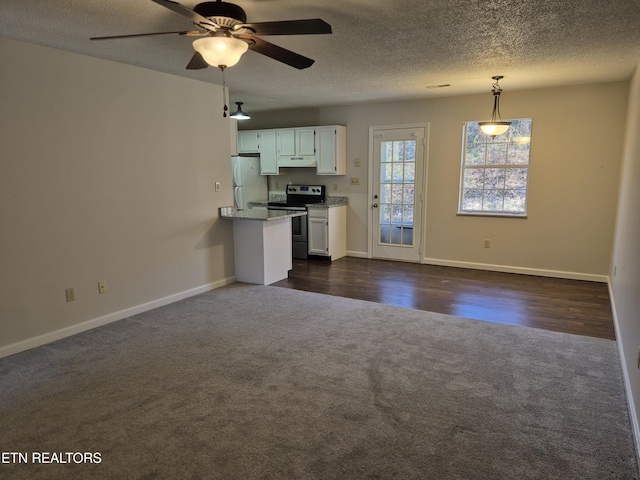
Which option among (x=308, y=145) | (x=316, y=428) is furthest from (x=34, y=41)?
(x=308, y=145)

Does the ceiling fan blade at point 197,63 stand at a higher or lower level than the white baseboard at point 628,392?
higher

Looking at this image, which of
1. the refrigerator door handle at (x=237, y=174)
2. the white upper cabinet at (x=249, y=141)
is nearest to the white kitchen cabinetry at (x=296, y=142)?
the white upper cabinet at (x=249, y=141)

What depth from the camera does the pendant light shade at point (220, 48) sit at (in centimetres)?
228

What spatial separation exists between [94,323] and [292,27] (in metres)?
3.07

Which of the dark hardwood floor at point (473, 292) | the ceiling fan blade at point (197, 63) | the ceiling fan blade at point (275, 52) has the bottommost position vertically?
the dark hardwood floor at point (473, 292)

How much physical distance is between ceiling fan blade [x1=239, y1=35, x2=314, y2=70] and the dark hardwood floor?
2624 millimetres

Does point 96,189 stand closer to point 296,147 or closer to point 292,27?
point 292,27

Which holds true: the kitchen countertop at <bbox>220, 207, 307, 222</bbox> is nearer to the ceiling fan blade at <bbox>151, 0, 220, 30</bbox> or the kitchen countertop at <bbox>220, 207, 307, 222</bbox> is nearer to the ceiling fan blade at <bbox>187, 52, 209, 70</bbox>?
the ceiling fan blade at <bbox>187, 52, 209, 70</bbox>

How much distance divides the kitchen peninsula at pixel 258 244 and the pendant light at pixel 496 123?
248 centimetres

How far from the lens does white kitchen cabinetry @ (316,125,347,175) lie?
6422mm

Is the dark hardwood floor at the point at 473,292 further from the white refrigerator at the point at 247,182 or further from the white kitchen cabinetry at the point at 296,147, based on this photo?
the white kitchen cabinetry at the point at 296,147

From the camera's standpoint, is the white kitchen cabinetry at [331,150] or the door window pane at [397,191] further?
the white kitchen cabinetry at [331,150]

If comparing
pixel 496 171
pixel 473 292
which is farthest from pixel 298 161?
pixel 473 292

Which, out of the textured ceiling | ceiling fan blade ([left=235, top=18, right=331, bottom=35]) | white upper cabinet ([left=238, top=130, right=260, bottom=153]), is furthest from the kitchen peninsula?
ceiling fan blade ([left=235, top=18, right=331, bottom=35])
